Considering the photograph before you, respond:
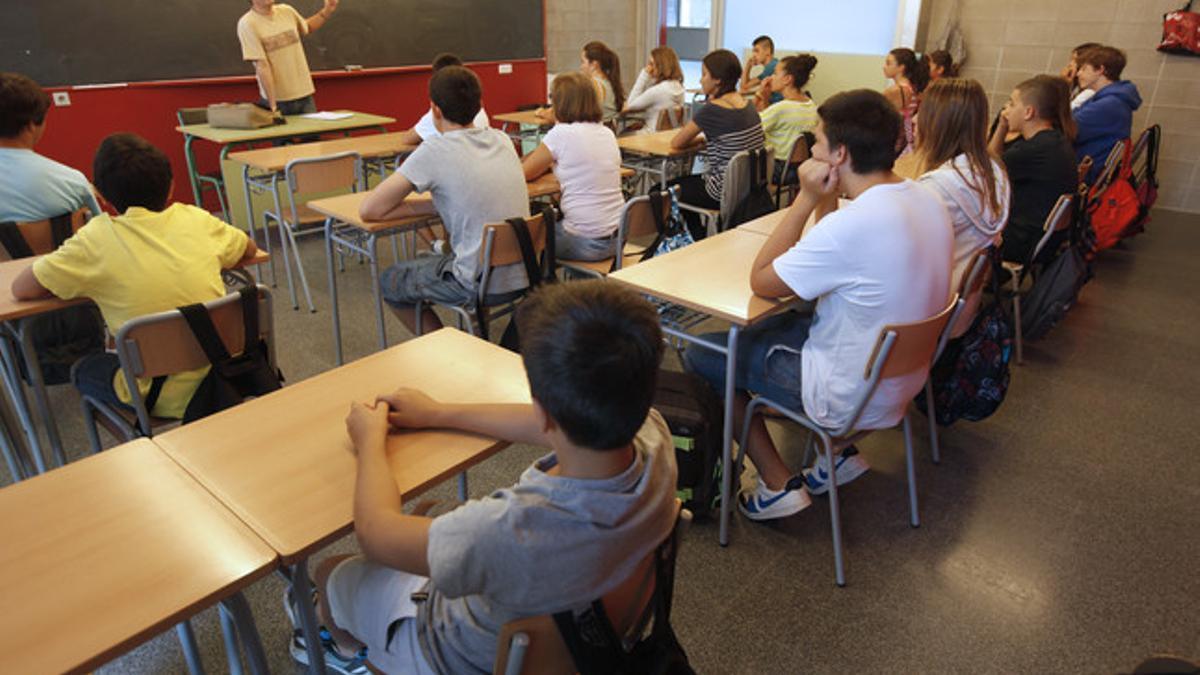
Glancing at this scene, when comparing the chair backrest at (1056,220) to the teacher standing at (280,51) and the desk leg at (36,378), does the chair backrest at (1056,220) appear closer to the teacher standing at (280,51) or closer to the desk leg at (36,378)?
the desk leg at (36,378)

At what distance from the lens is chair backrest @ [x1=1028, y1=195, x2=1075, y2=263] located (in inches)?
125

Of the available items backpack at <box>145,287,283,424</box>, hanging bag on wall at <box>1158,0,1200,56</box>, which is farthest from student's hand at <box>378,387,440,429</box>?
hanging bag on wall at <box>1158,0,1200,56</box>

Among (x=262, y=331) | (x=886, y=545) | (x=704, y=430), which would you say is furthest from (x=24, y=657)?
(x=886, y=545)

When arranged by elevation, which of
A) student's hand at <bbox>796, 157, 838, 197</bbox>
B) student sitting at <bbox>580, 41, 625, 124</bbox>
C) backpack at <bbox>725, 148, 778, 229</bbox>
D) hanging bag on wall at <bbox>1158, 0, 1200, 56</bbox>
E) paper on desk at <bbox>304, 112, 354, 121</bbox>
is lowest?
backpack at <bbox>725, 148, 778, 229</bbox>

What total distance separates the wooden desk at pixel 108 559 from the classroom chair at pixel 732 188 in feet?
10.3

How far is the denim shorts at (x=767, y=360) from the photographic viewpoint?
2.19 metres

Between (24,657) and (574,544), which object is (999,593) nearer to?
(574,544)

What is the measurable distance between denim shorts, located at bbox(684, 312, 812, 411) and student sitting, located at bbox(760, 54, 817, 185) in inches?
99.5

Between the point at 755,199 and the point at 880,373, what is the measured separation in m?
2.29

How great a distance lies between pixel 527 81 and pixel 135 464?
686 centimetres

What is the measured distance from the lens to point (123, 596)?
1.00 metres

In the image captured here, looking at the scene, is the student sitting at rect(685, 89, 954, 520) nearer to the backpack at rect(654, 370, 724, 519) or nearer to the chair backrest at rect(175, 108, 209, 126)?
the backpack at rect(654, 370, 724, 519)

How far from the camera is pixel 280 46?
526 centimetres

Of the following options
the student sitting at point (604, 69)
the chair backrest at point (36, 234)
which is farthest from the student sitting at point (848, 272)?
the student sitting at point (604, 69)
